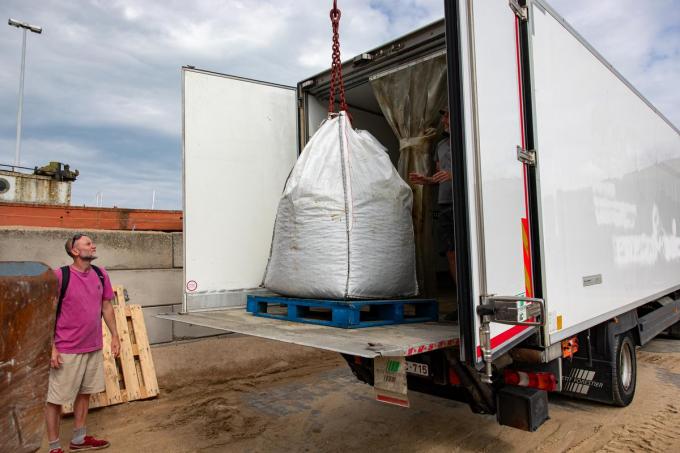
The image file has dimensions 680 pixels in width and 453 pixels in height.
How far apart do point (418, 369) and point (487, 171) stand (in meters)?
1.29

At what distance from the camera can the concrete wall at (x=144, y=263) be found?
15.4ft

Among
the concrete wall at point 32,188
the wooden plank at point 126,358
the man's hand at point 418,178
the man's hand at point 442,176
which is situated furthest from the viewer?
the concrete wall at point 32,188

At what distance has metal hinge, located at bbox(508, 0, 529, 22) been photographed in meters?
2.67

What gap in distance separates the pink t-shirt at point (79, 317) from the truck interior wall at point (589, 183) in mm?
2996

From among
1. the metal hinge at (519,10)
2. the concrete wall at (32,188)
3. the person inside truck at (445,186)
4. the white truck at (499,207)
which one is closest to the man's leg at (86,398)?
the white truck at (499,207)

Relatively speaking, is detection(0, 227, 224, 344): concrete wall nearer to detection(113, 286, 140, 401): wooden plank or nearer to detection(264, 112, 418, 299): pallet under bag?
detection(113, 286, 140, 401): wooden plank

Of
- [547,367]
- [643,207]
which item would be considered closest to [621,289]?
[643,207]

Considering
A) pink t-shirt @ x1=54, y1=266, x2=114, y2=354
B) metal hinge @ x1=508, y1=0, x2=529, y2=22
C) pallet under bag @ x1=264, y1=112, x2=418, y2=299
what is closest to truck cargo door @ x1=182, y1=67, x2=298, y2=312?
pallet under bag @ x1=264, y1=112, x2=418, y2=299

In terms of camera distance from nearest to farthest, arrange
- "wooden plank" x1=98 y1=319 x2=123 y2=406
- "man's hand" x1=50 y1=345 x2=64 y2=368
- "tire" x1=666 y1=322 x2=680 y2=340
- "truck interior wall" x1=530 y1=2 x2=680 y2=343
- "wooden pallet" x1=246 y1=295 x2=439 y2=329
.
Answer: "truck interior wall" x1=530 y1=2 x2=680 y2=343
"wooden pallet" x1=246 y1=295 x2=439 y2=329
"man's hand" x1=50 y1=345 x2=64 y2=368
"wooden plank" x1=98 y1=319 x2=123 y2=406
"tire" x1=666 y1=322 x2=680 y2=340

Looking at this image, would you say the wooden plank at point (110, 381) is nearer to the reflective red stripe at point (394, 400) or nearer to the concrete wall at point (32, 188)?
the reflective red stripe at point (394, 400)

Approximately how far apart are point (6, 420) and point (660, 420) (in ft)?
14.4

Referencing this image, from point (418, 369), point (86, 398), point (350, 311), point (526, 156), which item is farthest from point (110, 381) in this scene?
point (526, 156)

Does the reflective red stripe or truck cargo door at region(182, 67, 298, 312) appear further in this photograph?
truck cargo door at region(182, 67, 298, 312)

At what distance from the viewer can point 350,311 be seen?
290cm
